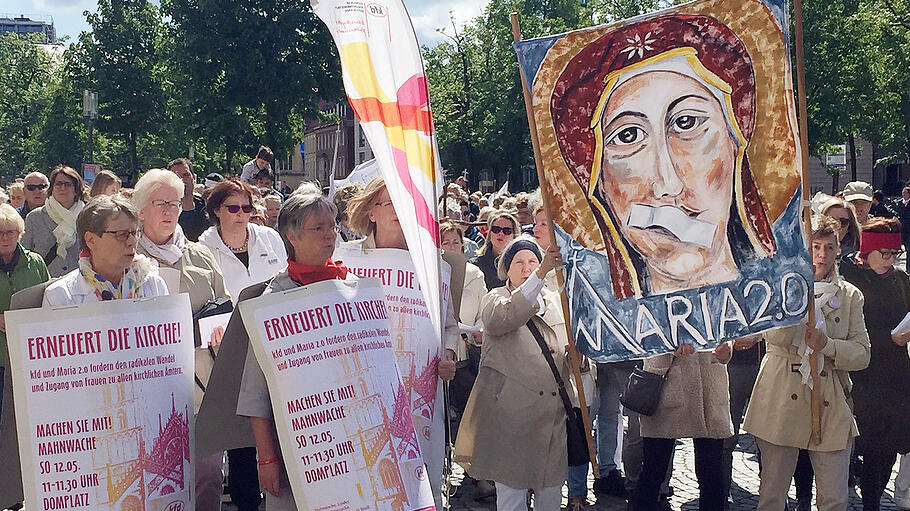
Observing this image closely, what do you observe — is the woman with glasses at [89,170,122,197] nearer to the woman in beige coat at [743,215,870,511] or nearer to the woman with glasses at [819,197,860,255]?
the woman in beige coat at [743,215,870,511]

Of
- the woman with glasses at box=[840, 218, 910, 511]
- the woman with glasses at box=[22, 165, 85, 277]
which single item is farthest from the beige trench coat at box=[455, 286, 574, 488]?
the woman with glasses at box=[22, 165, 85, 277]

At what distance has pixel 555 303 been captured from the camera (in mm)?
5906

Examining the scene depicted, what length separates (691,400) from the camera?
5.68 meters

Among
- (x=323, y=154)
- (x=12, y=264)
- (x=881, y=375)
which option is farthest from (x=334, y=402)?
(x=323, y=154)

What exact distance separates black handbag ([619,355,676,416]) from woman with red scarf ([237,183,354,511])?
A: 2.05 meters

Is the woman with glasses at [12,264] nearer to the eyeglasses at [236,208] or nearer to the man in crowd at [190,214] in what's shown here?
the eyeglasses at [236,208]

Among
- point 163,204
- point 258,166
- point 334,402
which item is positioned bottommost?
point 334,402

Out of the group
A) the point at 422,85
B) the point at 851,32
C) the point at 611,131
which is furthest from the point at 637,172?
the point at 851,32

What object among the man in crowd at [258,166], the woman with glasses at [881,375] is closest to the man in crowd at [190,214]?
the man in crowd at [258,166]

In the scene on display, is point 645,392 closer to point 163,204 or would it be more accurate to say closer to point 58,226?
point 163,204

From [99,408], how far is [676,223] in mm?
2779

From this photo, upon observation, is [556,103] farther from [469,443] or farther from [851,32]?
[851,32]

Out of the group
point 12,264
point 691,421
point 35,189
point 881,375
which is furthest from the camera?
point 35,189

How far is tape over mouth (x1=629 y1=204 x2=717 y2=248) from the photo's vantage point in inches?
205
